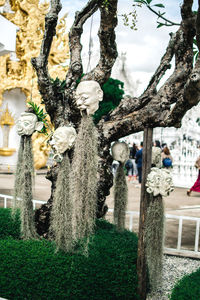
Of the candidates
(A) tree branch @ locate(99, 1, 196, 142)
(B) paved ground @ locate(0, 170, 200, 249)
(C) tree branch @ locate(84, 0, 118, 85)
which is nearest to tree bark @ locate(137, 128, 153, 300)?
(A) tree branch @ locate(99, 1, 196, 142)

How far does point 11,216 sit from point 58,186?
0.97 meters

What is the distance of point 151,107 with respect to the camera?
3287 millimetres

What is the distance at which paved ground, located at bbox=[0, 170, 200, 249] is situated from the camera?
5.57 meters

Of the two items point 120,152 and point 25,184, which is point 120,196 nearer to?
point 120,152

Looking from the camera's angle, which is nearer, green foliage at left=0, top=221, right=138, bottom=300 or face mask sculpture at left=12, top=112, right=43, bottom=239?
green foliage at left=0, top=221, right=138, bottom=300

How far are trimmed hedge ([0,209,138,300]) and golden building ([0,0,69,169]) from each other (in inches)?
392

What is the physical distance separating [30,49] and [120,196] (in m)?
10.5

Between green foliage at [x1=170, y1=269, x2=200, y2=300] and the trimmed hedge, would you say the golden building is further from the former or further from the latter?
green foliage at [x1=170, y1=269, x2=200, y2=300]

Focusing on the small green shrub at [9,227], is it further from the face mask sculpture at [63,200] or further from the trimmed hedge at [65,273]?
the face mask sculpture at [63,200]

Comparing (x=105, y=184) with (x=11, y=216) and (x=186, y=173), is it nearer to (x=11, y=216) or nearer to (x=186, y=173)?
(x=11, y=216)

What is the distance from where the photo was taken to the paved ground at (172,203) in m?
5.57

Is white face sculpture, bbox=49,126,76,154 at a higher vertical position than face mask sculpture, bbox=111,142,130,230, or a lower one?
higher

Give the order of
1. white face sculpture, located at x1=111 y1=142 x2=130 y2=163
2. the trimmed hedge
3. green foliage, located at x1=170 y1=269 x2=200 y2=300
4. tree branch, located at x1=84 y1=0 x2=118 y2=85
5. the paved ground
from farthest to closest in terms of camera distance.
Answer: the paved ground, white face sculpture, located at x1=111 y1=142 x2=130 y2=163, tree branch, located at x1=84 y1=0 x2=118 y2=85, the trimmed hedge, green foliage, located at x1=170 y1=269 x2=200 y2=300

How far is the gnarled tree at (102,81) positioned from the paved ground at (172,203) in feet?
5.21
